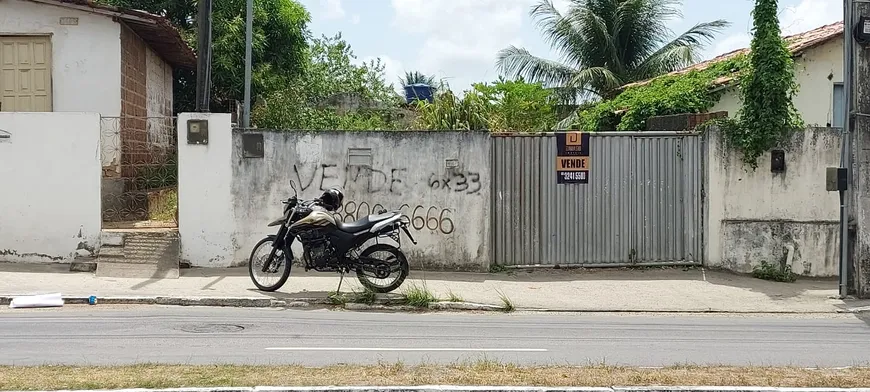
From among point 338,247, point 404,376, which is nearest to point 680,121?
point 338,247

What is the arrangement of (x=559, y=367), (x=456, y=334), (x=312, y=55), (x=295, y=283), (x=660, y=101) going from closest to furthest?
(x=559, y=367) < (x=456, y=334) < (x=295, y=283) < (x=660, y=101) < (x=312, y=55)

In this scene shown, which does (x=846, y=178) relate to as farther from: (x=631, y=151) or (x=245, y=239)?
(x=245, y=239)

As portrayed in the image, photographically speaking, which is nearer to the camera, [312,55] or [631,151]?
[631,151]

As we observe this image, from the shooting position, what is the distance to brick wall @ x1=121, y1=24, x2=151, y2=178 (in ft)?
45.3

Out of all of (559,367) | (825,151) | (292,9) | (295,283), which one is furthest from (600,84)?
(559,367)

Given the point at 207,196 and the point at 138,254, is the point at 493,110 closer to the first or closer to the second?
the point at 207,196

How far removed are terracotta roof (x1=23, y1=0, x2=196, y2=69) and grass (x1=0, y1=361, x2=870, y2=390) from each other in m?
10.6

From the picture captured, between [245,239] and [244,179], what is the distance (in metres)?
0.93

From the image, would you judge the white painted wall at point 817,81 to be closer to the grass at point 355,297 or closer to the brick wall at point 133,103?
the grass at point 355,297

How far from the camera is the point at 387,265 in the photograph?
430 inches

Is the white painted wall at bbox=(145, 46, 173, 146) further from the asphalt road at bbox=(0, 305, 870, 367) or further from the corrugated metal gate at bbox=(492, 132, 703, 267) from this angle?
the asphalt road at bbox=(0, 305, 870, 367)

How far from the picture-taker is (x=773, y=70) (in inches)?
513

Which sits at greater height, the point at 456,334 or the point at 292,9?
the point at 292,9

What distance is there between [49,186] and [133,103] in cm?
487
